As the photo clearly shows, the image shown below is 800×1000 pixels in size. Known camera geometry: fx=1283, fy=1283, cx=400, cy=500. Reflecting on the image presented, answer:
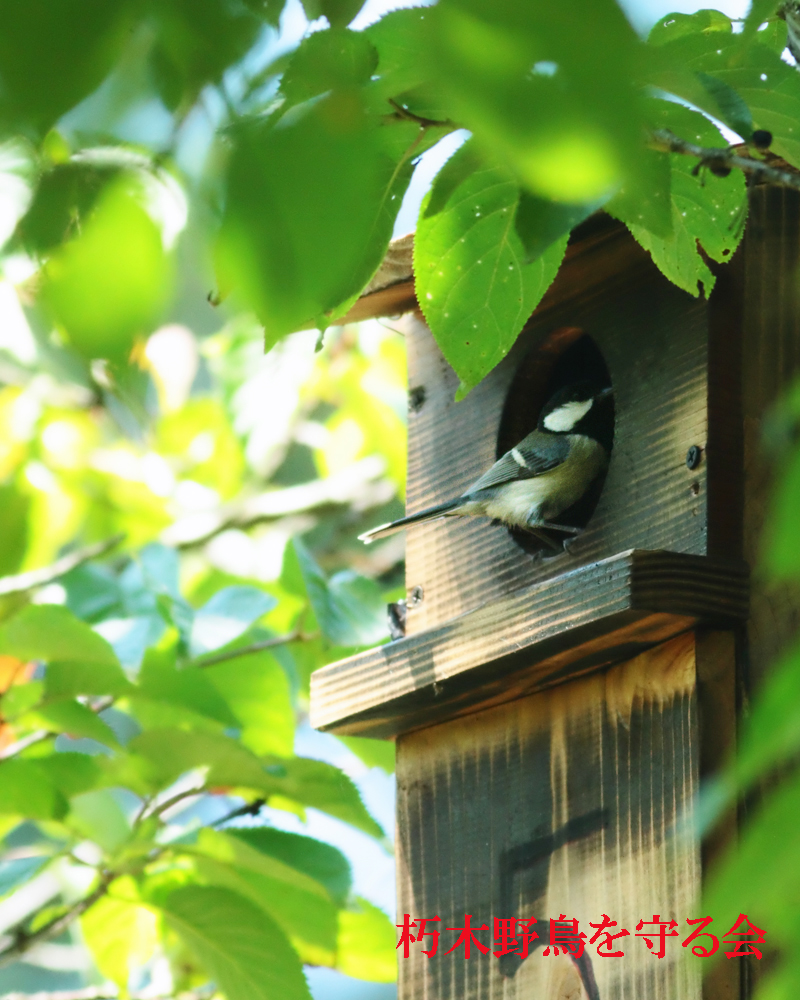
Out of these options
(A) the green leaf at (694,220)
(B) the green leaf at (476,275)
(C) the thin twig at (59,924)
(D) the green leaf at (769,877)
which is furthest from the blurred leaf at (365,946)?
(D) the green leaf at (769,877)

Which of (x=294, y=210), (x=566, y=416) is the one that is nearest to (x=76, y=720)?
(x=566, y=416)

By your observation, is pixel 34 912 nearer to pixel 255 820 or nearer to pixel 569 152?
pixel 255 820

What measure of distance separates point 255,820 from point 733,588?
36.0 inches

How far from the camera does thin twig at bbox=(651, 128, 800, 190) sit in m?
1.13

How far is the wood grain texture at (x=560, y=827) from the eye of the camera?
1.67 metres

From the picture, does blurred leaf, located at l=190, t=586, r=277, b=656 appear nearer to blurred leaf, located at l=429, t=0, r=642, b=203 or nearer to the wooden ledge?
the wooden ledge

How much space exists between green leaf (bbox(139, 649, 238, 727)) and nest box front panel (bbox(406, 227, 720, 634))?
1.41ft

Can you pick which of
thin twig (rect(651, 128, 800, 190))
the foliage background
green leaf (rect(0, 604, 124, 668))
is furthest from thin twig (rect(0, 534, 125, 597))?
thin twig (rect(651, 128, 800, 190))

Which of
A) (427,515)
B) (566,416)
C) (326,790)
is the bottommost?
(326,790)

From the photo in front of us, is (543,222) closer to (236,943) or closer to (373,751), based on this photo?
(236,943)

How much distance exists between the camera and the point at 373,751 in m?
2.32

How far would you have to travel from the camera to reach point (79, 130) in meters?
0.63

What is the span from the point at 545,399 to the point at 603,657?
0.67 m

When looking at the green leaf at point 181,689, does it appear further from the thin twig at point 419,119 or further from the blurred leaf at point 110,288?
the blurred leaf at point 110,288
